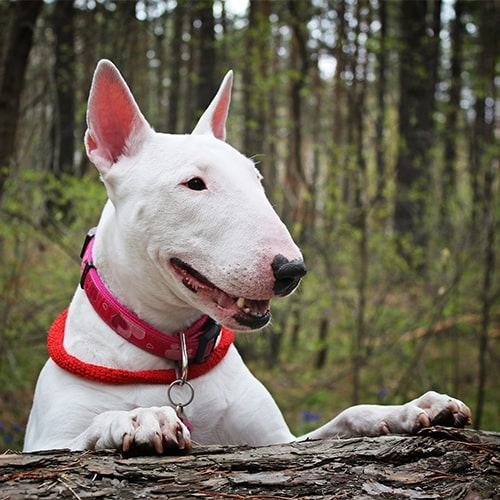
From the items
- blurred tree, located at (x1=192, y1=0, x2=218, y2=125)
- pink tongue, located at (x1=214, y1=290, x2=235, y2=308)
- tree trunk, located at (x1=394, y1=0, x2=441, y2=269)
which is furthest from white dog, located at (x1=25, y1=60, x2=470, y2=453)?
tree trunk, located at (x1=394, y1=0, x2=441, y2=269)

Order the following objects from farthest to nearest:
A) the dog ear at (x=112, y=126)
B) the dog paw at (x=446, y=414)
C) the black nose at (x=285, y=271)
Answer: the dog ear at (x=112, y=126), the dog paw at (x=446, y=414), the black nose at (x=285, y=271)

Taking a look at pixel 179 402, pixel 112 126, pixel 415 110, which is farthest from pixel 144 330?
pixel 415 110

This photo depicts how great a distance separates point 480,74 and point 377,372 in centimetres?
306

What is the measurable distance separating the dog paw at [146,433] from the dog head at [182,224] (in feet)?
1.38

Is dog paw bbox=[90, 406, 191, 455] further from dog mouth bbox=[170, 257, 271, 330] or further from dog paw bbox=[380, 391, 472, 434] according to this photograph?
dog paw bbox=[380, 391, 472, 434]

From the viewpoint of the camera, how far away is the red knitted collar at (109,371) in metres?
2.23

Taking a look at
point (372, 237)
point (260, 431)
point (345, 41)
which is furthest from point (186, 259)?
point (372, 237)

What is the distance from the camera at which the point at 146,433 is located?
1.78 m

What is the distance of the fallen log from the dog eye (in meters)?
0.85

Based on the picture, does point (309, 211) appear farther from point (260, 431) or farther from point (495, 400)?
point (260, 431)

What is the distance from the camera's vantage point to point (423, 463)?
6.01 feet

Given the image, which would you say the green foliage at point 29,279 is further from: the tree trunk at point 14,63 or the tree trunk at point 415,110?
the tree trunk at point 415,110

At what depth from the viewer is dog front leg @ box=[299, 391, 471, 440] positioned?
81.9 inches

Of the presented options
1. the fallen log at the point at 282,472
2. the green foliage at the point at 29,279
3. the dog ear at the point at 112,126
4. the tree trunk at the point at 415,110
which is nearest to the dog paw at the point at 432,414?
the fallen log at the point at 282,472
